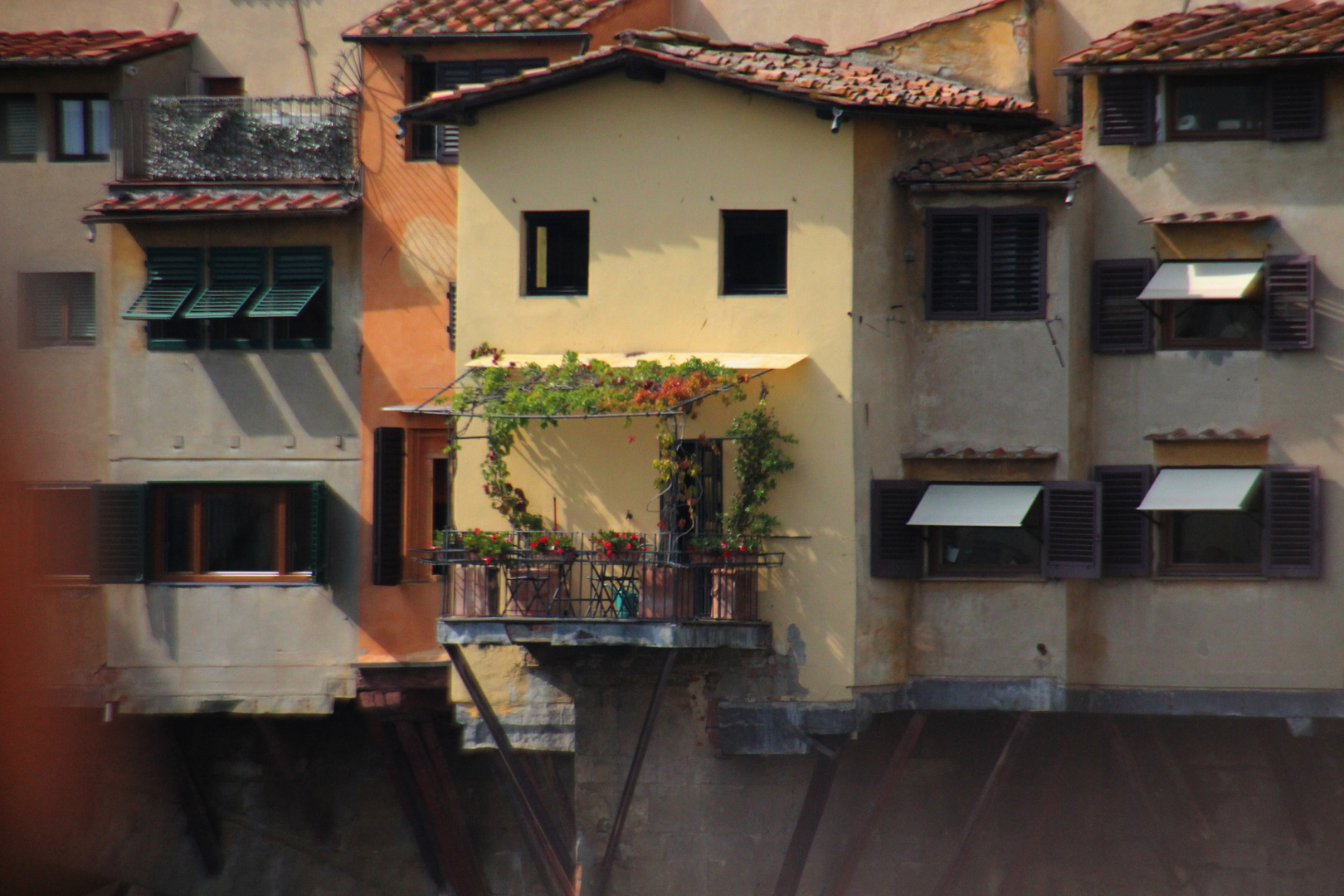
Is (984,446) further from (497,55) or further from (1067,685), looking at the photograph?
(497,55)

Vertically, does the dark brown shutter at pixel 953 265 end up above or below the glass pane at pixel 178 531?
above

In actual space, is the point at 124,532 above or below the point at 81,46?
below

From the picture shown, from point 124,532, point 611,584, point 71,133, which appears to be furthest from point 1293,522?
point 71,133

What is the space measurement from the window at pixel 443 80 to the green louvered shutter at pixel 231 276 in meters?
2.21

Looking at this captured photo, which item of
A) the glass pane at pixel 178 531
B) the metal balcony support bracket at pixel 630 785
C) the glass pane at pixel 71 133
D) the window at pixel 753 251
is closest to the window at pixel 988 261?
the window at pixel 753 251

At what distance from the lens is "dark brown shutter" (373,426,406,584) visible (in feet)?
59.7

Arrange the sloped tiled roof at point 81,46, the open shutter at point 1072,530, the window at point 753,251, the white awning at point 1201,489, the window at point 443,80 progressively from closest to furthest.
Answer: the white awning at point 1201,489 < the open shutter at point 1072,530 < the window at point 753,251 < the window at point 443,80 < the sloped tiled roof at point 81,46

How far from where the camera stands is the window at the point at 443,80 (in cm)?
1848

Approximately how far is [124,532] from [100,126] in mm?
4789

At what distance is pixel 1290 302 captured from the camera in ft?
51.3

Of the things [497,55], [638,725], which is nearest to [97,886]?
[638,725]

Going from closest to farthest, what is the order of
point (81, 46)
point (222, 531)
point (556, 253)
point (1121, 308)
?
point (1121, 308) → point (556, 253) → point (222, 531) → point (81, 46)

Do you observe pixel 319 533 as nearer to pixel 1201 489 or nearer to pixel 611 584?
pixel 611 584

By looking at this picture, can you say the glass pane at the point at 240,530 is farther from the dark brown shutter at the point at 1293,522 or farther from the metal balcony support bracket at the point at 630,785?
the dark brown shutter at the point at 1293,522
